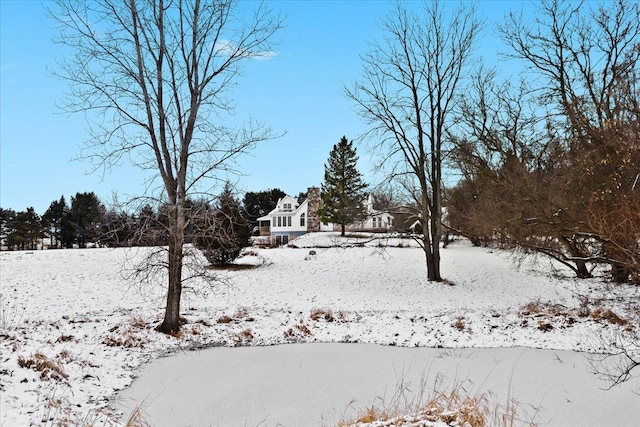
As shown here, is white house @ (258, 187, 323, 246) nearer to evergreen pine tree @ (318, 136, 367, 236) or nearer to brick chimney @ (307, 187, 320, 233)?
brick chimney @ (307, 187, 320, 233)

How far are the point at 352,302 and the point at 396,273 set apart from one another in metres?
5.74

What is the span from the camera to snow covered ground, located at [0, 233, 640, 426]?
6492 mm

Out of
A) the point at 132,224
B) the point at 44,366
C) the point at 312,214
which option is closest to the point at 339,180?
the point at 312,214

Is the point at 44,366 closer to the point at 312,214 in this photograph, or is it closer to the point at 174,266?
the point at 174,266

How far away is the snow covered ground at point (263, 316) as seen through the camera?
6.49 meters

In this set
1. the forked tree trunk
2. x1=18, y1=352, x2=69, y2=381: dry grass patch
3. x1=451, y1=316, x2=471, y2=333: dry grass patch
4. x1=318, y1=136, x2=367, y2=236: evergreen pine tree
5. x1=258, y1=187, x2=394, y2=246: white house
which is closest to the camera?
x1=18, y1=352, x2=69, y2=381: dry grass patch

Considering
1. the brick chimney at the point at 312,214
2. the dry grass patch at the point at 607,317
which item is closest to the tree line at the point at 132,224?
the brick chimney at the point at 312,214

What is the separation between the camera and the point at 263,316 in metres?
12.0

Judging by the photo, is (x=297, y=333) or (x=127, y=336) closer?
(x=127, y=336)

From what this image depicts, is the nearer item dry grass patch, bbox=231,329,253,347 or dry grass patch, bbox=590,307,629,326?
dry grass patch, bbox=231,329,253,347

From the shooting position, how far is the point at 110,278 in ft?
59.7

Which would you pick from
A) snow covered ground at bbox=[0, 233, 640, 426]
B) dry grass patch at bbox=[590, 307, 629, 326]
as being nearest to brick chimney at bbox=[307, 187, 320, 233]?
snow covered ground at bbox=[0, 233, 640, 426]

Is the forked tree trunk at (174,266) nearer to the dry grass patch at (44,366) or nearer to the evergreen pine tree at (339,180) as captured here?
the dry grass patch at (44,366)

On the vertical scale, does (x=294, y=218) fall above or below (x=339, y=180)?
below
